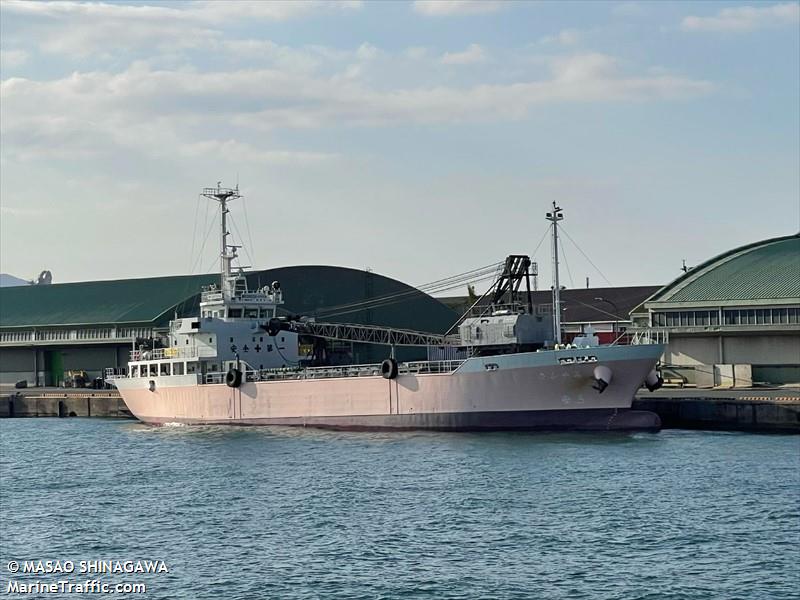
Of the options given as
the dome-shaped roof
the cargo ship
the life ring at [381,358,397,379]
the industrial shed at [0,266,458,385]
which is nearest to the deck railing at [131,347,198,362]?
the cargo ship

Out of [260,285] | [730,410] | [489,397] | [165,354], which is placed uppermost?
[260,285]

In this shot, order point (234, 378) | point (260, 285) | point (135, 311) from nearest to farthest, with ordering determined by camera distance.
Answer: point (234, 378) → point (260, 285) → point (135, 311)

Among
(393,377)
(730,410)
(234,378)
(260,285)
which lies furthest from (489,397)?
(260,285)

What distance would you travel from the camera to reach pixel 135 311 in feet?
302

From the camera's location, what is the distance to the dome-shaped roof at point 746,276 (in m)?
71.9

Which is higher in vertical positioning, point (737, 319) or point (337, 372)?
point (737, 319)

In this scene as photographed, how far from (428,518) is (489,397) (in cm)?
2161

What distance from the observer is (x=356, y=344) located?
8600 cm

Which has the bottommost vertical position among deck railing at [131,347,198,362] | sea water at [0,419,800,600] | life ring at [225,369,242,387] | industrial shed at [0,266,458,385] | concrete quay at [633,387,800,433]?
sea water at [0,419,800,600]

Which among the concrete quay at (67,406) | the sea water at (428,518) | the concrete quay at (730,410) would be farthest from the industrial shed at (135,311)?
the sea water at (428,518)

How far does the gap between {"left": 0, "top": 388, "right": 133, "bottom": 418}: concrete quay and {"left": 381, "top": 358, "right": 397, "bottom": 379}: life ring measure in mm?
30118

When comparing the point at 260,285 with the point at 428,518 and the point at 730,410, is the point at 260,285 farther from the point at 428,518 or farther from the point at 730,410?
the point at 428,518

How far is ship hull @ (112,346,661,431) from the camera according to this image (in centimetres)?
5441

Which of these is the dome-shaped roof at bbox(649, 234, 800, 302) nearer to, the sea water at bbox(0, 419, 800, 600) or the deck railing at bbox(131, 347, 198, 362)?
the sea water at bbox(0, 419, 800, 600)
